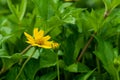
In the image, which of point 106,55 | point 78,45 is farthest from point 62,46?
point 106,55

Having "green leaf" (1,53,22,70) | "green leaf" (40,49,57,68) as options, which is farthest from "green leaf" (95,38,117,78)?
"green leaf" (1,53,22,70)

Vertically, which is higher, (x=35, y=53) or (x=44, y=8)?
(x=44, y=8)

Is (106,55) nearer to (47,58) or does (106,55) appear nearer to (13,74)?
(47,58)

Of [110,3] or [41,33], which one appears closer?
[41,33]

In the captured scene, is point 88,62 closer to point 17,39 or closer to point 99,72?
point 99,72

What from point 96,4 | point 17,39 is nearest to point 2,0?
point 96,4

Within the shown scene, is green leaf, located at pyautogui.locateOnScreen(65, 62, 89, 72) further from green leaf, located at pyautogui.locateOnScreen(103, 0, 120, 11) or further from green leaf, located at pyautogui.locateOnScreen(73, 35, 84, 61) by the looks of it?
green leaf, located at pyautogui.locateOnScreen(103, 0, 120, 11)
